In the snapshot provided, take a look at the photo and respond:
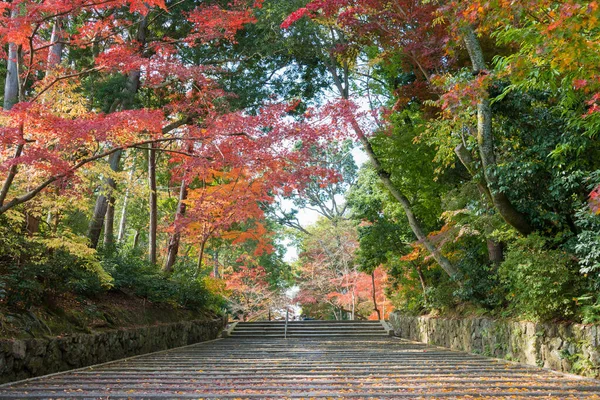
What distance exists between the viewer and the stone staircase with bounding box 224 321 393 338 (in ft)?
54.1

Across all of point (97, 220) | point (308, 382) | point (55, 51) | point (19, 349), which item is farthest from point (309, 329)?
point (19, 349)

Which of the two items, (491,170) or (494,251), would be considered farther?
(494,251)

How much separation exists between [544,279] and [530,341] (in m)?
1.28

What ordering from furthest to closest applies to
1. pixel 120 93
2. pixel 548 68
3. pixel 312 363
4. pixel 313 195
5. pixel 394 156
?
pixel 313 195
pixel 394 156
pixel 120 93
pixel 312 363
pixel 548 68

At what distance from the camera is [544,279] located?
6422 mm

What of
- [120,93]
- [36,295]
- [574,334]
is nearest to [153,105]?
[120,93]

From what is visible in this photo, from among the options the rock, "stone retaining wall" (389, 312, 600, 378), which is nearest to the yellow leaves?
the rock

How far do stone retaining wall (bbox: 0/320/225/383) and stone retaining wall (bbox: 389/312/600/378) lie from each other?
631cm

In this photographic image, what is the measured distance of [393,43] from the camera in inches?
423

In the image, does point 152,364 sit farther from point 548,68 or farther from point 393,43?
point 393,43

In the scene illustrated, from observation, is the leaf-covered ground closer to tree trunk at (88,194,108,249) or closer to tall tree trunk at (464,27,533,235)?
tall tree trunk at (464,27,533,235)

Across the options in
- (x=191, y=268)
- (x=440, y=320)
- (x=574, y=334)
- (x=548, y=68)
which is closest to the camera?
(x=548, y=68)

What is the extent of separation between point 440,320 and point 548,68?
7838mm

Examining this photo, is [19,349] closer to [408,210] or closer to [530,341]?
[530,341]
